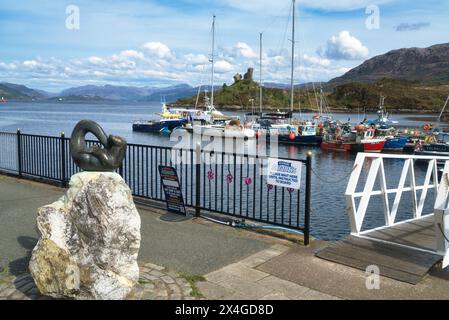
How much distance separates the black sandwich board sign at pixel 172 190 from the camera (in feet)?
27.6

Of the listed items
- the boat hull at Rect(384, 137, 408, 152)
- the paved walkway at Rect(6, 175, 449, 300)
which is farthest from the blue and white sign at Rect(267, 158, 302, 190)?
the boat hull at Rect(384, 137, 408, 152)

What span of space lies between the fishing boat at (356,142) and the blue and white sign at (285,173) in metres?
40.6

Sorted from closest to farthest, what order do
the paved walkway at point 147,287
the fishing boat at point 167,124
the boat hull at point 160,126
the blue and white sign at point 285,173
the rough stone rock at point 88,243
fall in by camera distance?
the rough stone rock at point 88,243
the paved walkway at point 147,287
the blue and white sign at point 285,173
the fishing boat at point 167,124
the boat hull at point 160,126

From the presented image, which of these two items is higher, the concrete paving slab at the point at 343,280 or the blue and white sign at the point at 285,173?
the blue and white sign at the point at 285,173

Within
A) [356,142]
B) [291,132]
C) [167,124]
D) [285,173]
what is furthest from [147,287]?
[167,124]

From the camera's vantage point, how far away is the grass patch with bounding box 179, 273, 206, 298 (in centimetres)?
493

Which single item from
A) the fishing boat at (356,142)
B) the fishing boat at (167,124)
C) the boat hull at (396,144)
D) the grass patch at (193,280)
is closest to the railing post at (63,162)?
the grass patch at (193,280)

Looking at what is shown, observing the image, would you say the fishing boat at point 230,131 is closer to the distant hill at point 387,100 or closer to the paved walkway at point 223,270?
the paved walkway at point 223,270

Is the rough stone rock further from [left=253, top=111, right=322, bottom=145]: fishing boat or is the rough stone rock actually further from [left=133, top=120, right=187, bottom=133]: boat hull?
[left=133, top=120, right=187, bottom=133]: boat hull

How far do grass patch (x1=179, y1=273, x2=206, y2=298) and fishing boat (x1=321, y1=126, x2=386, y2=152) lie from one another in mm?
42924

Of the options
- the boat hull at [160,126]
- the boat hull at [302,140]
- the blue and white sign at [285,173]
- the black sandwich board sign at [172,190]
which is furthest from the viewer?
the boat hull at [160,126]

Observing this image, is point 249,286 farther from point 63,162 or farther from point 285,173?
point 63,162
